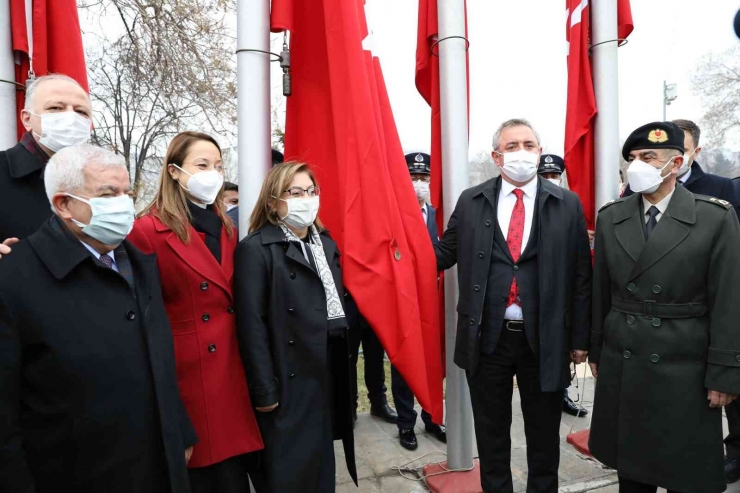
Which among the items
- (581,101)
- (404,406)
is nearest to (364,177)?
(581,101)

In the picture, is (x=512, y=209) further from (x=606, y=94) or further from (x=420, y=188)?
(x=420, y=188)

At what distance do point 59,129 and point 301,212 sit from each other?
3.58 ft

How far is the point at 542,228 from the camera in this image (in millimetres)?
2701

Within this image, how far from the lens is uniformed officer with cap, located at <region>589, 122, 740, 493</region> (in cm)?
226

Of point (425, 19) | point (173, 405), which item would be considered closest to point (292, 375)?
point (173, 405)

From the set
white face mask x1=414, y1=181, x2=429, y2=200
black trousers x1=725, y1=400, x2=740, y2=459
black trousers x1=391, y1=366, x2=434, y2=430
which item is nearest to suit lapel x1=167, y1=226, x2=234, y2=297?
black trousers x1=391, y1=366, x2=434, y2=430

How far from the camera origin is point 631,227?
2.52 metres

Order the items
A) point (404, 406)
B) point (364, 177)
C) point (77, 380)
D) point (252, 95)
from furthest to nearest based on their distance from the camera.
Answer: point (404, 406) → point (364, 177) → point (252, 95) → point (77, 380)

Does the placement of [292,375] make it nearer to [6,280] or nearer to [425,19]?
[6,280]

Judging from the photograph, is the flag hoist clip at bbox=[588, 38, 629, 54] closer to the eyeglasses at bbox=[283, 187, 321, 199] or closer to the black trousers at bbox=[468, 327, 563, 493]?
the black trousers at bbox=[468, 327, 563, 493]

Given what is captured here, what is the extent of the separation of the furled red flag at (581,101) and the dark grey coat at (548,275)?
0.88 metres

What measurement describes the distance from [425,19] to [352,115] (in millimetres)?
1079

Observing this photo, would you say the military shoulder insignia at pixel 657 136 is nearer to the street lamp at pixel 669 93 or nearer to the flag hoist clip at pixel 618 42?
the flag hoist clip at pixel 618 42

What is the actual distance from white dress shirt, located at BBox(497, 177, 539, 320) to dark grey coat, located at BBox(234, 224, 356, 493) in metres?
1.05
